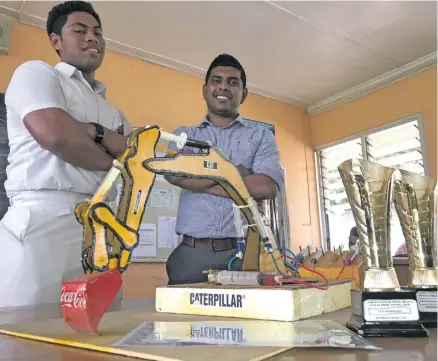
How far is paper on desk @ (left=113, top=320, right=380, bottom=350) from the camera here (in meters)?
0.44

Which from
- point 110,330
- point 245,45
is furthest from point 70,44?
point 245,45

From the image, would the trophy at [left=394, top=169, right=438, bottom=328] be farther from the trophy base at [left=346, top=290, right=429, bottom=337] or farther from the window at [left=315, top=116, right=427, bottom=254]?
the window at [left=315, top=116, right=427, bottom=254]

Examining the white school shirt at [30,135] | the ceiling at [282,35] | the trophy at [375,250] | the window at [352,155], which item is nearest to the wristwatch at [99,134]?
the white school shirt at [30,135]

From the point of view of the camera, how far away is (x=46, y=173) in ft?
3.40

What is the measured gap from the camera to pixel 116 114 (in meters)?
1.29

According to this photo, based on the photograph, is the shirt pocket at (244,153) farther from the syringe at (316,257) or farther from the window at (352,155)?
the window at (352,155)

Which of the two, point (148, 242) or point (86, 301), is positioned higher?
point (148, 242)

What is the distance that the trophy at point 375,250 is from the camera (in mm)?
488

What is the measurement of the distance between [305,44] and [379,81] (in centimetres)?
81

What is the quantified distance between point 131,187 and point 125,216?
50 millimetres

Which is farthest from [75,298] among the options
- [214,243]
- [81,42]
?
[81,42]

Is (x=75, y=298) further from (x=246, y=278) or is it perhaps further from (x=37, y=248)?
(x=37, y=248)

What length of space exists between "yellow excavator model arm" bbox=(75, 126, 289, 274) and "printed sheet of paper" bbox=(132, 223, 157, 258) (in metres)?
1.56

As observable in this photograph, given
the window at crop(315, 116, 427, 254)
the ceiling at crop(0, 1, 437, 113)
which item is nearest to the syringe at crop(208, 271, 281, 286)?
the ceiling at crop(0, 1, 437, 113)
